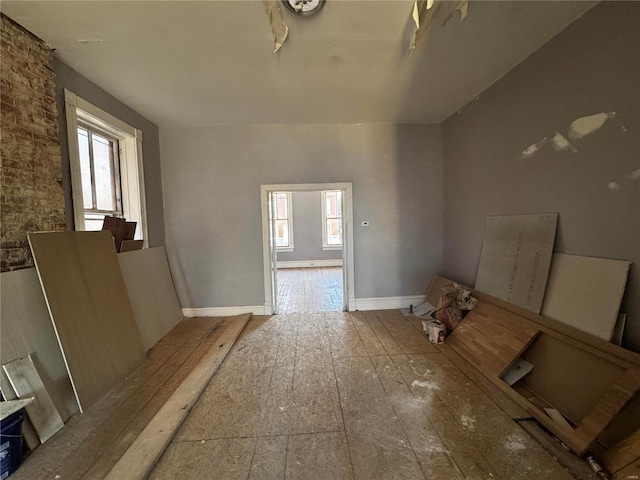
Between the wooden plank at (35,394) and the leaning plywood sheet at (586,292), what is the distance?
12.0 feet

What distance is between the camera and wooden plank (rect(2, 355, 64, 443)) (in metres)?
1.68

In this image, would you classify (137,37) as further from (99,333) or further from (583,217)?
(583,217)

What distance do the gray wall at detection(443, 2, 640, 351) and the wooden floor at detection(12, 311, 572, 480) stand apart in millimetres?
1099

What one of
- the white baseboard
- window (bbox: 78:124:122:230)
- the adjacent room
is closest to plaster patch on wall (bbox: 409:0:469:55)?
the adjacent room

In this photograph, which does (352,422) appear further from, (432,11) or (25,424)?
(432,11)

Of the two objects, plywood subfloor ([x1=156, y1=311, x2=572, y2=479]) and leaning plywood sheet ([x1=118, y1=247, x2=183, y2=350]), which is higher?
leaning plywood sheet ([x1=118, y1=247, x2=183, y2=350])

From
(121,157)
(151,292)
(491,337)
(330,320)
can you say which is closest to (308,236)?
(330,320)

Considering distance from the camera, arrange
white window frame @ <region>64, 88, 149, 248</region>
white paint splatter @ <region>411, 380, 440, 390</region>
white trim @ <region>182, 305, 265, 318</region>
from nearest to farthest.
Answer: white paint splatter @ <region>411, 380, 440, 390</region>, white window frame @ <region>64, 88, 149, 248</region>, white trim @ <region>182, 305, 265, 318</region>

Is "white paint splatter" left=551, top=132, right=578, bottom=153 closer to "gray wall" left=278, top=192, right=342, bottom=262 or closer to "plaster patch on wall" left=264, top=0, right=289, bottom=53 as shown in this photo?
"plaster patch on wall" left=264, top=0, right=289, bottom=53

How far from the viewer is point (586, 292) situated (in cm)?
190

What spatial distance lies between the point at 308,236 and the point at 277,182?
Result: 4.76 metres

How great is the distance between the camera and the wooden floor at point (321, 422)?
1501 mm

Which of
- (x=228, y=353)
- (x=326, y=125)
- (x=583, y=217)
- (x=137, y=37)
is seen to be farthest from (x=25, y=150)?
(x=583, y=217)

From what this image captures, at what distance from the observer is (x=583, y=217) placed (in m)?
1.96
